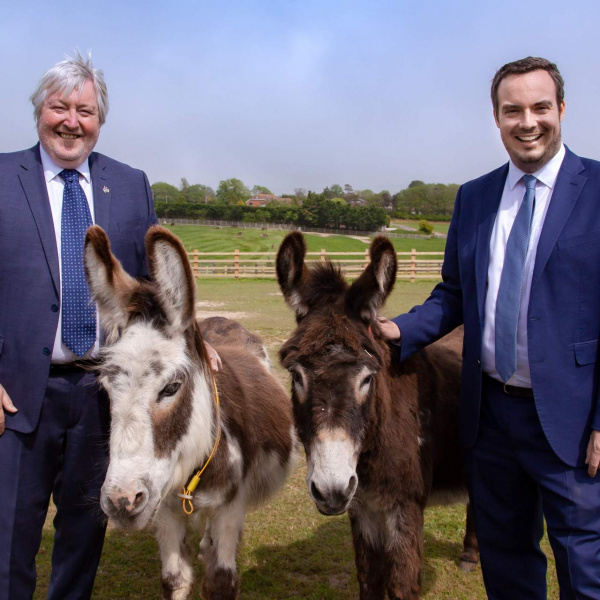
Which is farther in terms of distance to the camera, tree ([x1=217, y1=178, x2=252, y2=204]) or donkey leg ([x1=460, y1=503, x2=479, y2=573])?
tree ([x1=217, y1=178, x2=252, y2=204])

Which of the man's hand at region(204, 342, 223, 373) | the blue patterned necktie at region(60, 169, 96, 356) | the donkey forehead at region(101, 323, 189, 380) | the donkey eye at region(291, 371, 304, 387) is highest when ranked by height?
the blue patterned necktie at region(60, 169, 96, 356)

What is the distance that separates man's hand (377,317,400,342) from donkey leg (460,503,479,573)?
220cm

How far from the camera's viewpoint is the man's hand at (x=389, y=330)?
288 cm

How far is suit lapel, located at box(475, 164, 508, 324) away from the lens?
2514 millimetres

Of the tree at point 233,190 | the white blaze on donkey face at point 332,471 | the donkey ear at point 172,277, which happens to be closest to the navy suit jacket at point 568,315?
the white blaze on donkey face at point 332,471

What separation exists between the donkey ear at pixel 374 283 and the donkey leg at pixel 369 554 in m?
1.28

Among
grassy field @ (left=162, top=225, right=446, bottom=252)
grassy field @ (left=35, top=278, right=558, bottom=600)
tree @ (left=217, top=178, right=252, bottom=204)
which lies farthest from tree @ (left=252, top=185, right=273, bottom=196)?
grassy field @ (left=35, top=278, right=558, bottom=600)

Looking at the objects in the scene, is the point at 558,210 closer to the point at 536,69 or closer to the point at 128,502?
the point at 536,69

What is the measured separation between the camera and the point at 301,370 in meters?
2.62

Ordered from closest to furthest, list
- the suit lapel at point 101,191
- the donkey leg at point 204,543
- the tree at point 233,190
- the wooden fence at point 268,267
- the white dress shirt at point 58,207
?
the white dress shirt at point 58,207
the suit lapel at point 101,191
the donkey leg at point 204,543
the wooden fence at point 268,267
the tree at point 233,190

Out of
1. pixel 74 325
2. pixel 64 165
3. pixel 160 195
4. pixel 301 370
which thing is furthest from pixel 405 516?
pixel 160 195

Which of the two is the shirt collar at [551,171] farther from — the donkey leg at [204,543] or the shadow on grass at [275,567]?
the shadow on grass at [275,567]

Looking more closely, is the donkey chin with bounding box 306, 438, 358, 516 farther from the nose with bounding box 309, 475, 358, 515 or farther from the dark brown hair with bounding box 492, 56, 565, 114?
the dark brown hair with bounding box 492, 56, 565, 114

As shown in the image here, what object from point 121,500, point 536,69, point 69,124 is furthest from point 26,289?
point 536,69
